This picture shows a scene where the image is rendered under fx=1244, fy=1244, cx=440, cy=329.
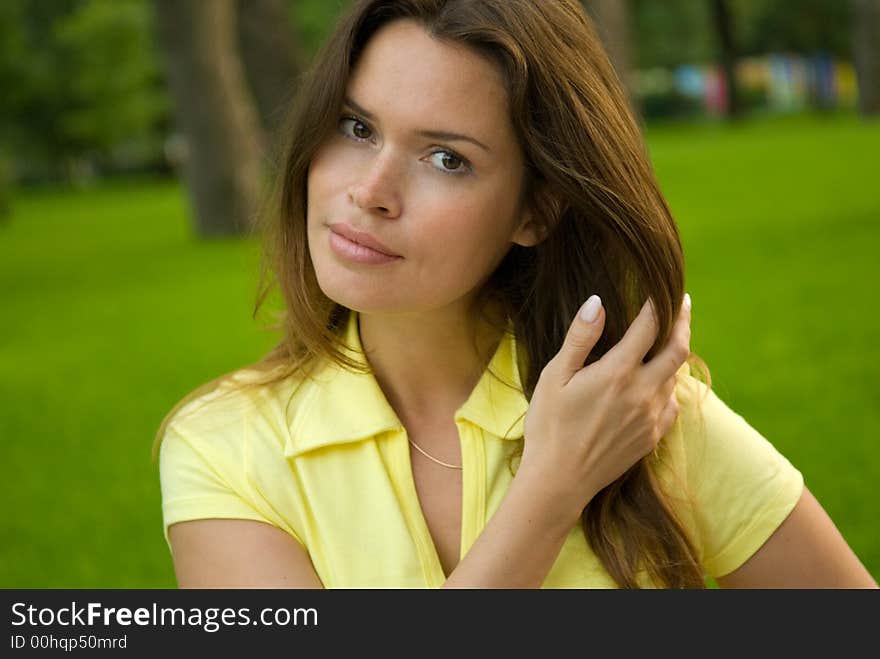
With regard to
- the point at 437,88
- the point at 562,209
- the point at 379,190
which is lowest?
the point at 562,209

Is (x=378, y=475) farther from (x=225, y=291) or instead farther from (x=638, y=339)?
(x=225, y=291)

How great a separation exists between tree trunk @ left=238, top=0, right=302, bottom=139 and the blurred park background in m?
0.02

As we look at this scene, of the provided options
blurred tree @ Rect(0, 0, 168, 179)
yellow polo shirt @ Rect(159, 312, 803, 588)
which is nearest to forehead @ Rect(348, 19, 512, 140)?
yellow polo shirt @ Rect(159, 312, 803, 588)

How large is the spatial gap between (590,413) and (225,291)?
27.2 feet

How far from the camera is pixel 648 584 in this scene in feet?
7.36

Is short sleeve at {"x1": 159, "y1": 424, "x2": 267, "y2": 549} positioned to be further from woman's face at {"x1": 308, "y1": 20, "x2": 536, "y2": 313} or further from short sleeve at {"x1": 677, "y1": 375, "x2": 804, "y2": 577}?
short sleeve at {"x1": 677, "y1": 375, "x2": 804, "y2": 577}

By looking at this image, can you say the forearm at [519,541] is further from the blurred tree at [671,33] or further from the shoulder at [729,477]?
the blurred tree at [671,33]

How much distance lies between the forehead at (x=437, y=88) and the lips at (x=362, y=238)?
20cm

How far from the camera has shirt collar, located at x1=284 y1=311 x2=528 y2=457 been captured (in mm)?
2219

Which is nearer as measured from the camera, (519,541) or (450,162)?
(519,541)

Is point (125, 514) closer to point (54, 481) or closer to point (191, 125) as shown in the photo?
point (54, 481)

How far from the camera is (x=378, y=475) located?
7.29ft

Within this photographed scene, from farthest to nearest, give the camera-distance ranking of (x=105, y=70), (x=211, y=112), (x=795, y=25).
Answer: (x=795, y=25) → (x=105, y=70) → (x=211, y=112)

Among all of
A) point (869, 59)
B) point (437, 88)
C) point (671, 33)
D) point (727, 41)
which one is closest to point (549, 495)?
point (437, 88)
